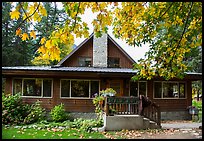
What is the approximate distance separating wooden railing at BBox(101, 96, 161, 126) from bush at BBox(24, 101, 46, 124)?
3.77 meters

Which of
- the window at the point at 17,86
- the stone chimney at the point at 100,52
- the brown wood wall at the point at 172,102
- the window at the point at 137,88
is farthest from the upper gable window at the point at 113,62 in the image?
the window at the point at 17,86

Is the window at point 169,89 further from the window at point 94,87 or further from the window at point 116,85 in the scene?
the window at point 94,87

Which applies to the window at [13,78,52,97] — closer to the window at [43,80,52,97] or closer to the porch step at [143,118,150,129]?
the window at [43,80,52,97]

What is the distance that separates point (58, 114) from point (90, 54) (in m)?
5.02

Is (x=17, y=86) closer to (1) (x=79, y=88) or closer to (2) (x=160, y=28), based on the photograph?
(1) (x=79, y=88)

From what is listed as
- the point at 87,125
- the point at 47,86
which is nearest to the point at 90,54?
the point at 47,86

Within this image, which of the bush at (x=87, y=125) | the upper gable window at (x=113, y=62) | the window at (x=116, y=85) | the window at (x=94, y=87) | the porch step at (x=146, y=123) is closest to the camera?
the bush at (x=87, y=125)

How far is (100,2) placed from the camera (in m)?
3.81

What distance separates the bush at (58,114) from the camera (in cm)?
1208

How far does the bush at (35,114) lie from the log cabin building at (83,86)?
53 centimetres

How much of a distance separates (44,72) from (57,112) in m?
2.13

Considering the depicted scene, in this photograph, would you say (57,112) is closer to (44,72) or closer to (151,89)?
(44,72)

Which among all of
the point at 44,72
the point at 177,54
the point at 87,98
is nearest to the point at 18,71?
the point at 44,72

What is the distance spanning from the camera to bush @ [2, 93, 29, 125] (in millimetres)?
11038
